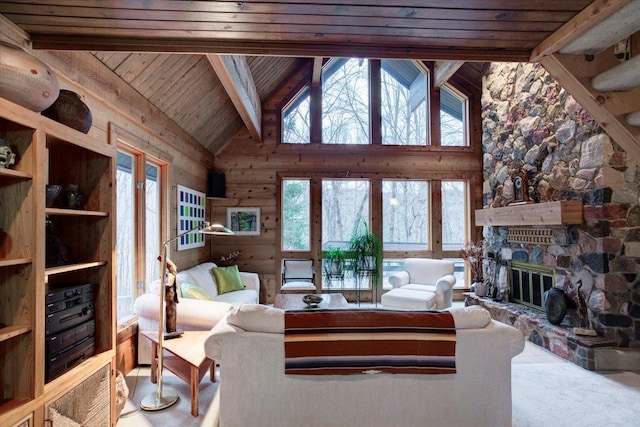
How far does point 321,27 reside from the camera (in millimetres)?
1932

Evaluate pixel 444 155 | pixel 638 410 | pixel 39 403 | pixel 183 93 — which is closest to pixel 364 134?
pixel 444 155

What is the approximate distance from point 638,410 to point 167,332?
3571 mm

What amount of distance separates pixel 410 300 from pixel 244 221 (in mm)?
3024

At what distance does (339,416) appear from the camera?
6.46 ft

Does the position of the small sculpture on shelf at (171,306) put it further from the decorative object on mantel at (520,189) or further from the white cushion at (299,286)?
the decorative object on mantel at (520,189)

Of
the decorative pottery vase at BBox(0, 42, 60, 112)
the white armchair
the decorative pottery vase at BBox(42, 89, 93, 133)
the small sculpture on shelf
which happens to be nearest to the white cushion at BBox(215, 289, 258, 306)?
the small sculpture on shelf

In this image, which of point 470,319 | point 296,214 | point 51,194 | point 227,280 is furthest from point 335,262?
point 51,194

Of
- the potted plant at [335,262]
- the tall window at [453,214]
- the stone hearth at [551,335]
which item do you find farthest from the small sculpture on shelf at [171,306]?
the tall window at [453,214]

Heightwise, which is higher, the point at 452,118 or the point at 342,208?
the point at 452,118

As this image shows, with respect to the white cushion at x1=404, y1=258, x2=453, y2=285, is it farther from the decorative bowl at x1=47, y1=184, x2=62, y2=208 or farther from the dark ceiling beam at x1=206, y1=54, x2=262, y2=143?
the decorative bowl at x1=47, y1=184, x2=62, y2=208

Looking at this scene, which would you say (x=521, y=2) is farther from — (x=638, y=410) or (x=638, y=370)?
(x=638, y=370)

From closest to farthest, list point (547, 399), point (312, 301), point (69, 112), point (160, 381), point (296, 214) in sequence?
point (69, 112)
point (160, 381)
point (547, 399)
point (312, 301)
point (296, 214)

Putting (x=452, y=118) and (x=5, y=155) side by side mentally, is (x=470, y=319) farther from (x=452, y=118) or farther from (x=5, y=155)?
(x=452, y=118)

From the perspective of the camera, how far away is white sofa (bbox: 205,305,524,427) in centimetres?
196
